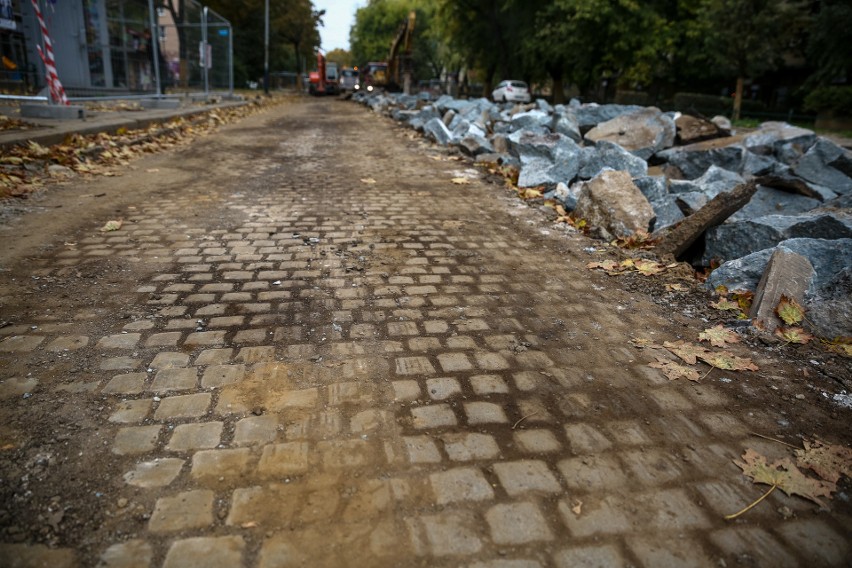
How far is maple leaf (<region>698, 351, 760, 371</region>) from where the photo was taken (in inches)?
108

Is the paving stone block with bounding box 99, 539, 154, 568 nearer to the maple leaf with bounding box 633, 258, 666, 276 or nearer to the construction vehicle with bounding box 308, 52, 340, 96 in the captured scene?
the maple leaf with bounding box 633, 258, 666, 276

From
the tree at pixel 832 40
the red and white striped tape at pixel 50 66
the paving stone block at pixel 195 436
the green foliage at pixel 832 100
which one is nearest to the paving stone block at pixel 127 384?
the paving stone block at pixel 195 436

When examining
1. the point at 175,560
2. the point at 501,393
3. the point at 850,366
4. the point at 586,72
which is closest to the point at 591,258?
the point at 850,366

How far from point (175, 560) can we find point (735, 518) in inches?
74.5

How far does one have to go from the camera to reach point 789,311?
315 cm

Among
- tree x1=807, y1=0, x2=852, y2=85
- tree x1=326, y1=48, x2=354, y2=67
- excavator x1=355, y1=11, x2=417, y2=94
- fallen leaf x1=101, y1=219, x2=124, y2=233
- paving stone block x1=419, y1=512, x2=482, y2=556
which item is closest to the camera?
paving stone block x1=419, y1=512, x2=482, y2=556

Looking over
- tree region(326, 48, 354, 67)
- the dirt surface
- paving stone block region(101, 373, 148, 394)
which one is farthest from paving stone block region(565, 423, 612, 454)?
tree region(326, 48, 354, 67)

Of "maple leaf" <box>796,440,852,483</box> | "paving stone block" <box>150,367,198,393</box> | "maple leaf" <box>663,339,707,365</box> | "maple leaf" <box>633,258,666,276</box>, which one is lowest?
"paving stone block" <box>150,367,198,393</box>

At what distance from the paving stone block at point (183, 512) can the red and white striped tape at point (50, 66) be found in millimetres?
9600

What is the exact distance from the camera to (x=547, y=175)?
6.82 m

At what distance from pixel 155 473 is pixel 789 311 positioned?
354cm

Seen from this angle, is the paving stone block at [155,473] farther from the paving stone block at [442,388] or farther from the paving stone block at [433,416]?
the paving stone block at [442,388]

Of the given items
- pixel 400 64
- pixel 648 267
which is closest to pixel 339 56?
pixel 400 64

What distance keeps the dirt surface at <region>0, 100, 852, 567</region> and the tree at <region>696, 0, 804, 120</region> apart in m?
22.1
